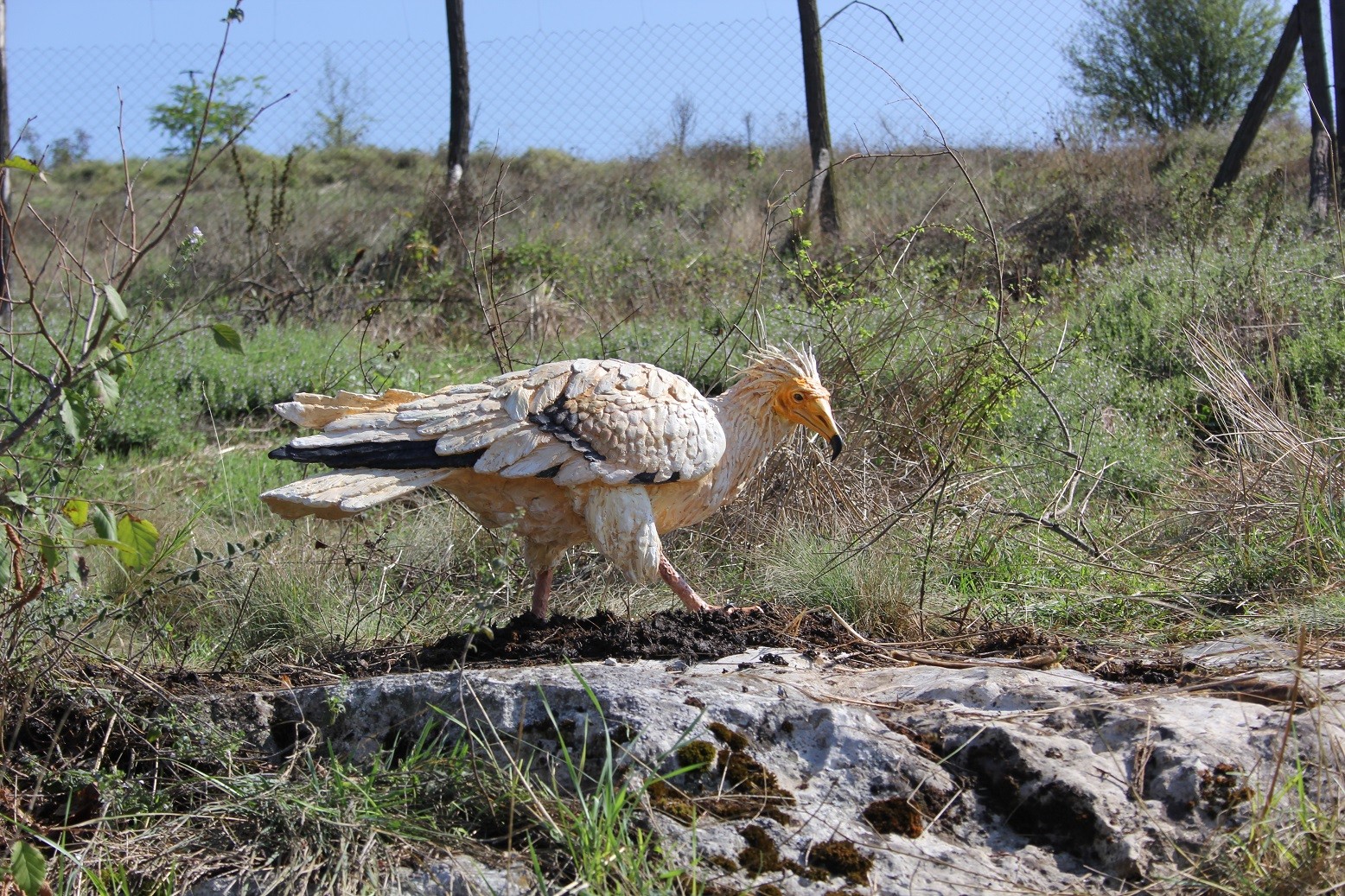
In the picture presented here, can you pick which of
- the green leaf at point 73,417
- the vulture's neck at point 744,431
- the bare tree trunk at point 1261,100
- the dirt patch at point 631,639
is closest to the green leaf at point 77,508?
the green leaf at point 73,417

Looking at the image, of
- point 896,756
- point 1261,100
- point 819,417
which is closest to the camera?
point 896,756

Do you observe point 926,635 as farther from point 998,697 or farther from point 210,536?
point 210,536

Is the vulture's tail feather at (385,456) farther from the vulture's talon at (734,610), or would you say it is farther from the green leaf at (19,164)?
the green leaf at (19,164)

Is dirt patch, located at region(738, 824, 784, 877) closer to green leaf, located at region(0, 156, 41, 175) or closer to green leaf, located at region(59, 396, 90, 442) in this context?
green leaf, located at region(59, 396, 90, 442)

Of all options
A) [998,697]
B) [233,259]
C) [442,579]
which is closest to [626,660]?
[998,697]

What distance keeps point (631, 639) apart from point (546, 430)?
811 millimetres

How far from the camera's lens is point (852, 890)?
8.74 feet

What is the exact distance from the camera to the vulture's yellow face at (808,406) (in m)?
4.66

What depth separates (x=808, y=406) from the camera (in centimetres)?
467

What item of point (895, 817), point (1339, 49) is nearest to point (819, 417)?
point (895, 817)

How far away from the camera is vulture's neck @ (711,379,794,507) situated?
4.68 m

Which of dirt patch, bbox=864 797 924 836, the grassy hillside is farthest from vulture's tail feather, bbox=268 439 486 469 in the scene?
dirt patch, bbox=864 797 924 836

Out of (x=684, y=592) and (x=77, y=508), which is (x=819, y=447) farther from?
(x=77, y=508)

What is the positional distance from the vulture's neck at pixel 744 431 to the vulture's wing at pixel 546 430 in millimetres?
183
